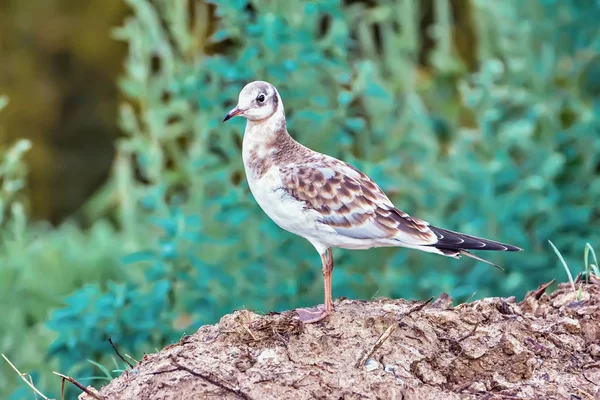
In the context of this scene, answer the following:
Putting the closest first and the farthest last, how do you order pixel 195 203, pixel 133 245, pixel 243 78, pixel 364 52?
pixel 243 78 → pixel 195 203 → pixel 133 245 → pixel 364 52

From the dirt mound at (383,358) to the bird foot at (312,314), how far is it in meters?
0.02

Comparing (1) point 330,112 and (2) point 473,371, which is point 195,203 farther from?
(2) point 473,371

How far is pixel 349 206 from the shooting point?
374cm

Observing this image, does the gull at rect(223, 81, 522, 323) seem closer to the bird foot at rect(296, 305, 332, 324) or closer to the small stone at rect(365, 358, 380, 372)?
the bird foot at rect(296, 305, 332, 324)

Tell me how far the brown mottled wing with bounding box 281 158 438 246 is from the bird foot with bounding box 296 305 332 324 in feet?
1.00

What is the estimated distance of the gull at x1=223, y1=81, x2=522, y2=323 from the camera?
370 centimetres

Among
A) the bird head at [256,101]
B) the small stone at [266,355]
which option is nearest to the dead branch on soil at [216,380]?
the small stone at [266,355]

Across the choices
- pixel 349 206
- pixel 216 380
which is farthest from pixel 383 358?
pixel 349 206

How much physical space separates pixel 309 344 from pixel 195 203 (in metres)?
2.37

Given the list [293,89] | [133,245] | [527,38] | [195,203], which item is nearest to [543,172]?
[527,38]

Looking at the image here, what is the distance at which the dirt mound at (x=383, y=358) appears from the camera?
3117 mm

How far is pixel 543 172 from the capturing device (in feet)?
18.6

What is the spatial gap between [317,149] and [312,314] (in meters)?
1.86

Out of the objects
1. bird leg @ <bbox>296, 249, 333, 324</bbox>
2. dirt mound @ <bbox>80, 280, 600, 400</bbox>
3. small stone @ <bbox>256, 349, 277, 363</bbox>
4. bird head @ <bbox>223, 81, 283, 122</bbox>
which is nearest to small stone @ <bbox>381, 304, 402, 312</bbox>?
dirt mound @ <bbox>80, 280, 600, 400</bbox>
